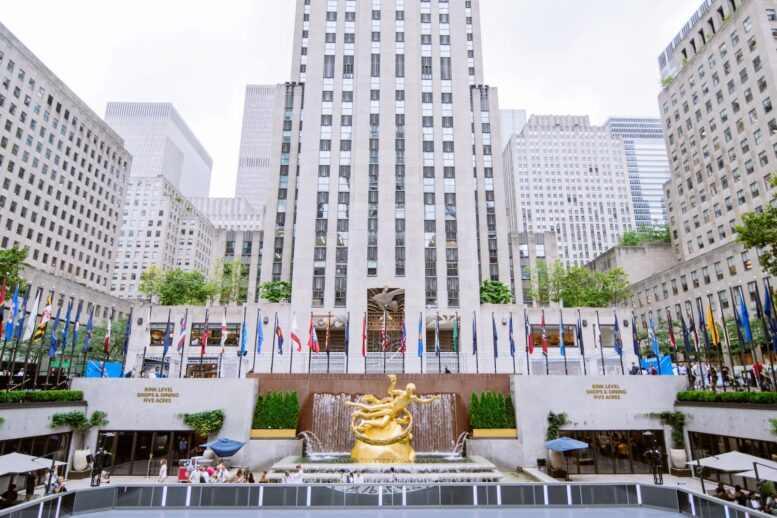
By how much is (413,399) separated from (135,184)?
5253 inches

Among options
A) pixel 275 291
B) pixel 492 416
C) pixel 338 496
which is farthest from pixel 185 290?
pixel 338 496

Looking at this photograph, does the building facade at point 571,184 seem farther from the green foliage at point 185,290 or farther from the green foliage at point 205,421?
the green foliage at point 205,421

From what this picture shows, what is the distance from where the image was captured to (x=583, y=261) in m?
150

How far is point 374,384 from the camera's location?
111 feet

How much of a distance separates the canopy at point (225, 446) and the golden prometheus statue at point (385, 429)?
652 cm

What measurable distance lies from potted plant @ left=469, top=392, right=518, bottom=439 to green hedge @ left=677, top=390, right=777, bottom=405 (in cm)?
1079

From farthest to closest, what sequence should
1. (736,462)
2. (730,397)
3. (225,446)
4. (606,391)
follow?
(606,391) → (225,446) → (730,397) → (736,462)

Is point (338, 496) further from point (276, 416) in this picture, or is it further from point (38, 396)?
point (38, 396)

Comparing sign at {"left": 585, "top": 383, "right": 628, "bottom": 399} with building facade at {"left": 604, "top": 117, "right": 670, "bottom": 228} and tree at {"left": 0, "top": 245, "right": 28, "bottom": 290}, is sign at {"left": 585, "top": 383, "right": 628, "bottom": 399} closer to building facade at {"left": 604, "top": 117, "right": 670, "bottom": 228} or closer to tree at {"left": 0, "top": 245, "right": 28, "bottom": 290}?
tree at {"left": 0, "top": 245, "right": 28, "bottom": 290}

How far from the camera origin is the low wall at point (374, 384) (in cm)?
3316

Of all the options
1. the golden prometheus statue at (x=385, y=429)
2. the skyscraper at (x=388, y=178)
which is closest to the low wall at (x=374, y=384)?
the golden prometheus statue at (x=385, y=429)

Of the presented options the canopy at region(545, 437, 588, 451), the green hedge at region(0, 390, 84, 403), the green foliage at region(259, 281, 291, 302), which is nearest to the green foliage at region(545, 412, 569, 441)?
the canopy at region(545, 437, 588, 451)

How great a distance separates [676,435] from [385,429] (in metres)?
18.3

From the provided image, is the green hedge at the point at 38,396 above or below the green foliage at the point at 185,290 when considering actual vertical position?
below
